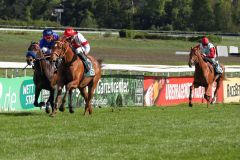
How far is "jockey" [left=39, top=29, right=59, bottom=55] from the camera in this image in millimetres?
Result: 17891

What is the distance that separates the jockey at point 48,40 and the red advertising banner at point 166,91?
857cm

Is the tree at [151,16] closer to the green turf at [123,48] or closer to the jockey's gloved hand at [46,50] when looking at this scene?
the green turf at [123,48]

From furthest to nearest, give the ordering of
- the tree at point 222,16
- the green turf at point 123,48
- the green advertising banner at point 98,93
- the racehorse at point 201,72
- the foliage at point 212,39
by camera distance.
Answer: the tree at point 222,16, the foliage at point 212,39, the green turf at point 123,48, the racehorse at point 201,72, the green advertising banner at point 98,93

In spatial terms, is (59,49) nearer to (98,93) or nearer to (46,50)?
(46,50)

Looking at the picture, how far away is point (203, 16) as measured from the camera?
94.3m

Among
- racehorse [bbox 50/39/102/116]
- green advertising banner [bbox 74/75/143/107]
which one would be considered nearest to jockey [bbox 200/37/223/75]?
green advertising banner [bbox 74/75/143/107]

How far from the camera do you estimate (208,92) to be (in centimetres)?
2314

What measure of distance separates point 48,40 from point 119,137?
6.09 metres

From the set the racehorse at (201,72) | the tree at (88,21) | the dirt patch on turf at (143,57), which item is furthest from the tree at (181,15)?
the racehorse at (201,72)

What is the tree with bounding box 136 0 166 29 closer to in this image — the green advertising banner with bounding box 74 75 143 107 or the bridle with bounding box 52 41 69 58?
the green advertising banner with bounding box 74 75 143 107

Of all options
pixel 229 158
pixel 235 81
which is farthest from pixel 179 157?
pixel 235 81

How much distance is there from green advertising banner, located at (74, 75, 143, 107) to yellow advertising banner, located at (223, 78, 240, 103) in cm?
580

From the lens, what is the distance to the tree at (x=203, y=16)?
94125mm

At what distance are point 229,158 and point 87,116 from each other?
7.09 meters
